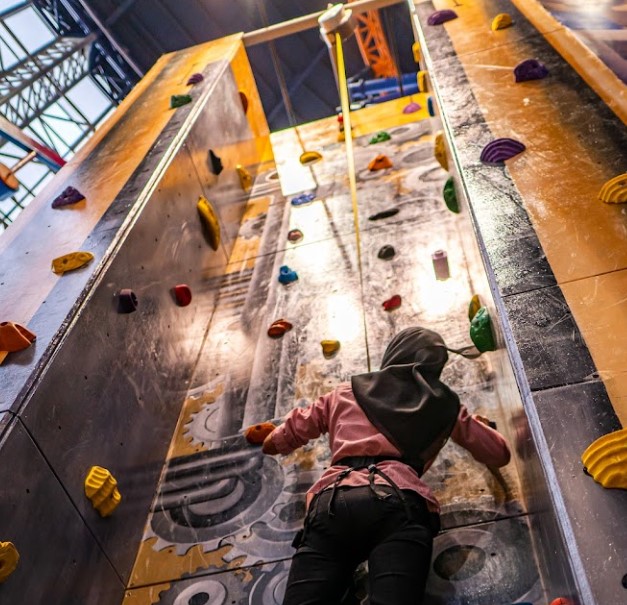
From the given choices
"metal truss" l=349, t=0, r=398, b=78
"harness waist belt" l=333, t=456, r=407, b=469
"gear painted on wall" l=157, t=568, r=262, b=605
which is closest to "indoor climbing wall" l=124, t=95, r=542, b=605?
"gear painted on wall" l=157, t=568, r=262, b=605

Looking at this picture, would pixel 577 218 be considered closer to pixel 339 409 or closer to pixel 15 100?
pixel 339 409

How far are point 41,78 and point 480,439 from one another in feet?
33.1

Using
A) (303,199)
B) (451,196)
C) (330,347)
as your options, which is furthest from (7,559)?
(303,199)

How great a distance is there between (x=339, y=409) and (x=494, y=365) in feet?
2.33

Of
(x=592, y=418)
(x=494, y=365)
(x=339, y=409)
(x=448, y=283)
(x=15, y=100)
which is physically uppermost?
(x=592, y=418)

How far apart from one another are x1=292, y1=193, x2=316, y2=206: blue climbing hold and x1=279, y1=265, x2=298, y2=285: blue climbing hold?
0.95 metres

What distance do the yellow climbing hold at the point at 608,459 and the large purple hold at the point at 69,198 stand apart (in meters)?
2.88

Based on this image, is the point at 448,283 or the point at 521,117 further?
the point at 448,283

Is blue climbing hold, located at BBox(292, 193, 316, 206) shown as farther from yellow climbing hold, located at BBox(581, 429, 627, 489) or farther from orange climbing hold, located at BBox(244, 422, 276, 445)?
yellow climbing hold, located at BBox(581, 429, 627, 489)

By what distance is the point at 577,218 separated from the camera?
2.12 metres

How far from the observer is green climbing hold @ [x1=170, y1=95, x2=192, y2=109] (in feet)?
15.0

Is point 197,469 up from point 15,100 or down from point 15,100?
up

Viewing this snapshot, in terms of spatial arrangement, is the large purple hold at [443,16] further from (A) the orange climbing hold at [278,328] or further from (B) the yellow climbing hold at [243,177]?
(A) the orange climbing hold at [278,328]

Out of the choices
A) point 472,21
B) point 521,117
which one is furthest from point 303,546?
point 472,21
